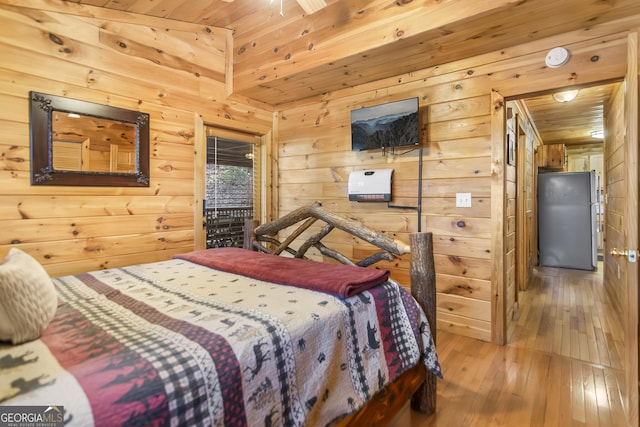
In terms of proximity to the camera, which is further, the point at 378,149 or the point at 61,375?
the point at 378,149

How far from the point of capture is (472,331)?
8.93ft

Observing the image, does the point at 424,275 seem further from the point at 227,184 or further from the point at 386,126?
the point at 227,184

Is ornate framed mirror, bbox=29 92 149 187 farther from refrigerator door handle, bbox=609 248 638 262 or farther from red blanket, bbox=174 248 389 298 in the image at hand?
refrigerator door handle, bbox=609 248 638 262

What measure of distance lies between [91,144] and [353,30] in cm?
220

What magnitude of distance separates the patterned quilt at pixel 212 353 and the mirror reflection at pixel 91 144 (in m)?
1.12

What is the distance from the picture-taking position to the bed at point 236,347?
775mm

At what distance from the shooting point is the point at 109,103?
2592mm

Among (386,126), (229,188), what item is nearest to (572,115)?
(386,126)

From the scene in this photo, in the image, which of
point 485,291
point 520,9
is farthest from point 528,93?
point 485,291

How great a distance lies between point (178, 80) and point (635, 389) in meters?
3.76

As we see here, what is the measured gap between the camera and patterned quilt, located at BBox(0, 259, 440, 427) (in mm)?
760

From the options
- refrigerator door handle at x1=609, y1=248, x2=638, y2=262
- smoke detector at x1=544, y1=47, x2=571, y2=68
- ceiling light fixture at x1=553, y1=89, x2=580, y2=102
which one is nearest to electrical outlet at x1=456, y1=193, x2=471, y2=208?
smoke detector at x1=544, y1=47, x2=571, y2=68

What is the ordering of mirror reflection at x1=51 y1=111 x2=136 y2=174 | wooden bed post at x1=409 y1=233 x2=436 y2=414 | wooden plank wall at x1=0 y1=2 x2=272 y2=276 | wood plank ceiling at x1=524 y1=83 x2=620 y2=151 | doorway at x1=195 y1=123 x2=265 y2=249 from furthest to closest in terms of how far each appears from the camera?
wood plank ceiling at x1=524 y1=83 x2=620 y2=151
doorway at x1=195 y1=123 x2=265 y2=249
mirror reflection at x1=51 y1=111 x2=136 y2=174
wooden plank wall at x1=0 y1=2 x2=272 y2=276
wooden bed post at x1=409 y1=233 x2=436 y2=414

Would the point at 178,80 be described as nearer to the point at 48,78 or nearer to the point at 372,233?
the point at 48,78
